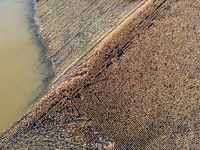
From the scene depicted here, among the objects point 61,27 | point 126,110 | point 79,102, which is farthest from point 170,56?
point 61,27

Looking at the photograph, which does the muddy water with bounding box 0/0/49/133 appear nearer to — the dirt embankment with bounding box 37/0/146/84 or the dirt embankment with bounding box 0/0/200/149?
the dirt embankment with bounding box 37/0/146/84

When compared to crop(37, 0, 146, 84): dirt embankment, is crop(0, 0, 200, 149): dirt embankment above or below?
below

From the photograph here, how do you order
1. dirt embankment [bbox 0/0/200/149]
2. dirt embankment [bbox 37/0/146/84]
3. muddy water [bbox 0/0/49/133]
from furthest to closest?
dirt embankment [bbox 37/0/146/84]
muddy water [bbox 0/0/49/133]
dirt embankment [bbox 0/0/200/149]

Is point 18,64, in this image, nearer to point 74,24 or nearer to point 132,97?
point 74,24

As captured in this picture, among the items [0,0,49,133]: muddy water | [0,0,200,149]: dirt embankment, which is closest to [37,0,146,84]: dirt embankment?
[0,0,49,133]: muddy water

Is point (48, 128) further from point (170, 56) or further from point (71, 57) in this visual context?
point (170, 56)

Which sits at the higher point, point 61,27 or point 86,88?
point 61,27
